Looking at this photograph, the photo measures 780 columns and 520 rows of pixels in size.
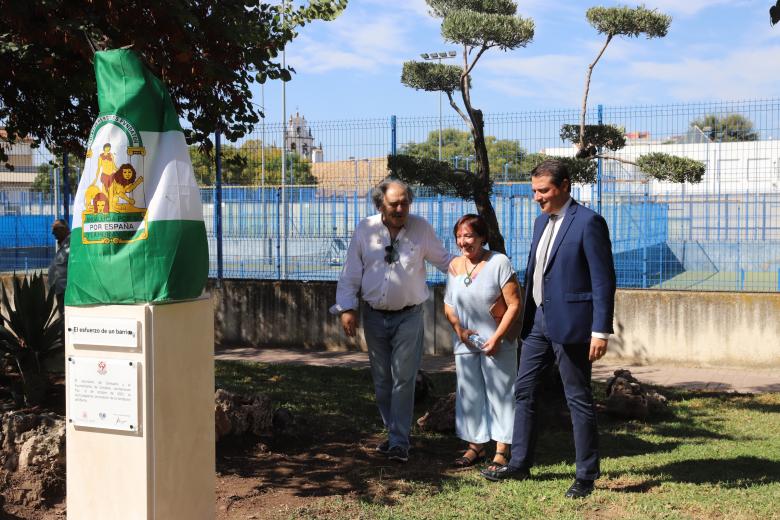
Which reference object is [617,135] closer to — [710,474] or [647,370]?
[647,370]

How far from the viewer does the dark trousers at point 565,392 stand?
17.0 feet

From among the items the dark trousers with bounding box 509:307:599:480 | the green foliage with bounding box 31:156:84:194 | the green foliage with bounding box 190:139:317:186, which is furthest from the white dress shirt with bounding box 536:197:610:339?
the green foliage with bounding box 31:156:84:194

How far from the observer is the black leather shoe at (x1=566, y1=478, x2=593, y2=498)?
202 inches

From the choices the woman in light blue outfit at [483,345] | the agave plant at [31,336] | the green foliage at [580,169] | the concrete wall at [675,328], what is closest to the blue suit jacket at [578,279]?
the woman in light blue outfit at [483,345]

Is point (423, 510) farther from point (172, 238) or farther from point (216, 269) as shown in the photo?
point (216, 269)

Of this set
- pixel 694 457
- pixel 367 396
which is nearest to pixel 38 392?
pixel 367 396

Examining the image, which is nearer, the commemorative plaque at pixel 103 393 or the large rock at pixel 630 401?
the commemorative plaque at pixel 103 393

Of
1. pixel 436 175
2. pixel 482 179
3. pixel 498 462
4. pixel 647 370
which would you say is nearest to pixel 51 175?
pixel 436 175

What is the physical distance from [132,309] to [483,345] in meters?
2.74

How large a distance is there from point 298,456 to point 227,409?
59 centimetres

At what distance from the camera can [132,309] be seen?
3.84 meters

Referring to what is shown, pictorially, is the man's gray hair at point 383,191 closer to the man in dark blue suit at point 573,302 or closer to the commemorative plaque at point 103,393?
the man in dark blue suit at point 573,302

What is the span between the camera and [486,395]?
6.05m

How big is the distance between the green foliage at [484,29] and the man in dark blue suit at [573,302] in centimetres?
270
